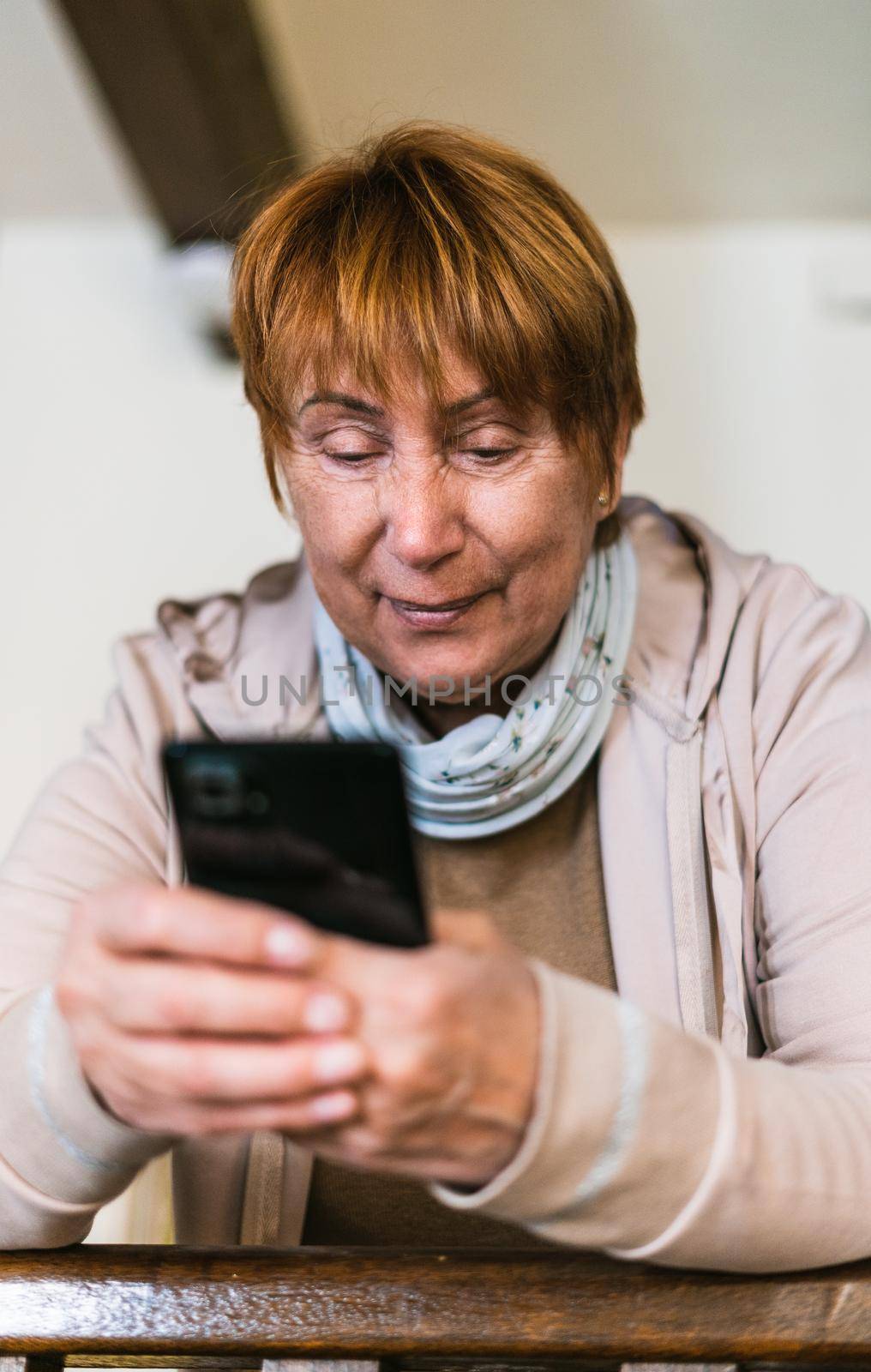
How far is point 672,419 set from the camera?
2.52 metres

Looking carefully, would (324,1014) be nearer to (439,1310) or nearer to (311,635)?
(439,1310)

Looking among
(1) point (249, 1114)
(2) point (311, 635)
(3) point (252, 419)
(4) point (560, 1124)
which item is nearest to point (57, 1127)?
(1) point (249, 1114)

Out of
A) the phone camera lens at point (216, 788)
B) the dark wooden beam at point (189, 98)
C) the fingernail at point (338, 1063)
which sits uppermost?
the dark wooden beam at point (189, 98)

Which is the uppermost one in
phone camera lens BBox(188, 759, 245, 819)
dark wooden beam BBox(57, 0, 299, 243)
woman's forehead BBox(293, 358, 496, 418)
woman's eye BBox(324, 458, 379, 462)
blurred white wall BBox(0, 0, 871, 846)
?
dark wooden beam BBox(57, 0, 299, 243)

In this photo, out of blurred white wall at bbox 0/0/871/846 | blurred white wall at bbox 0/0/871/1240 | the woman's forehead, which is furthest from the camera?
blurred white wall at bbox 0/0/871/846

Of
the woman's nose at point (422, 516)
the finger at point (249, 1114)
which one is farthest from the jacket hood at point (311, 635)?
Result: the finger at point (249, 1114)

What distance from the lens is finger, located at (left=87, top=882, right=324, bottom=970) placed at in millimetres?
549

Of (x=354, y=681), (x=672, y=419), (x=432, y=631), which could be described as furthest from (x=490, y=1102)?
(x=672, y=419)

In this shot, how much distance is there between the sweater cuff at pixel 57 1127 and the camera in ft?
2.35

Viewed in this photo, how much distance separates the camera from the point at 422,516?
946mm

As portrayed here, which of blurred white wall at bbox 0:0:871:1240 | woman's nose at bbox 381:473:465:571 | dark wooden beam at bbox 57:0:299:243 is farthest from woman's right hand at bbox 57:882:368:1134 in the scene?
blurred white wall at bbox 0:0:871:1240

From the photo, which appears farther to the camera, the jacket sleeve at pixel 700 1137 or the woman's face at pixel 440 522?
the woman's face at pixel 440 522

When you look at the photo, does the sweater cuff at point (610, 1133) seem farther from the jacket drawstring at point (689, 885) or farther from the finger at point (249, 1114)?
the jacket drawstring at point (689, 885)

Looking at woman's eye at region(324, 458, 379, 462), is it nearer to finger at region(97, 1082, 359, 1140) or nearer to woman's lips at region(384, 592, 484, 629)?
woman's lips at region(384, 592, 484, 629)
